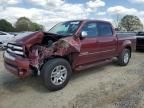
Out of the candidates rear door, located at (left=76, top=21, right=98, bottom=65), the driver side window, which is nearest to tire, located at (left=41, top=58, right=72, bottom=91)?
rear door, located at (left=76, top=21, right=98, bottom=65)

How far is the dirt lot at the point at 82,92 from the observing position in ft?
16.3

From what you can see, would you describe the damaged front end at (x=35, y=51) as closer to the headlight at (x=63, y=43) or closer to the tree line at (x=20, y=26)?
the headlight at (x=63, y=43)

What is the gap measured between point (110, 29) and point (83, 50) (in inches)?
78.3

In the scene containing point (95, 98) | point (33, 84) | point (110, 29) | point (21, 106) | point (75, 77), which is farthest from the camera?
point (110, 29)

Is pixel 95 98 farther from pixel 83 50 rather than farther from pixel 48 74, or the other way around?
pixel 83 50

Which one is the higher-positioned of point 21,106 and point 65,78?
point 65,78

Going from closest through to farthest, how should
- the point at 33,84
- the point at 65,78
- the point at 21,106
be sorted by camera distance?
1. the point at 21,106
2. the point at 65,78
3. the point at 33,84

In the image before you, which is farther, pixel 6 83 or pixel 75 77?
pixel 75 77

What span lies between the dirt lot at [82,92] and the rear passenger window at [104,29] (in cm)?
138

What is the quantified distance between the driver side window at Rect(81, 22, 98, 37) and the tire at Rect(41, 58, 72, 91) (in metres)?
1.34

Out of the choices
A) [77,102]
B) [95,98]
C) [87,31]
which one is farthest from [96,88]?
[87,31]

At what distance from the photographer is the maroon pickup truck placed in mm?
5508

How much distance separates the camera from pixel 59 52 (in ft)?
18.8

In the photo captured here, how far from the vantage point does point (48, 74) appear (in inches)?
215
